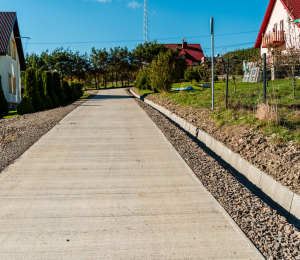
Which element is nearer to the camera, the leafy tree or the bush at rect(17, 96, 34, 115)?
the bush at rect(17, 96, 34, 115)

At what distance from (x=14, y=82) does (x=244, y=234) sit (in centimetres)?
2351

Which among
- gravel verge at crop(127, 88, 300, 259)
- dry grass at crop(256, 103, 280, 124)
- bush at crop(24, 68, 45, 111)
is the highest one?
bush at crop(24, 68, 45, 111)

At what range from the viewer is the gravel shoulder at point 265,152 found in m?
4.40

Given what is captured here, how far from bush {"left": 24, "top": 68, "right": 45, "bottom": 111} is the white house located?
16.0 feet

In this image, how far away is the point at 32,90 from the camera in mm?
16062

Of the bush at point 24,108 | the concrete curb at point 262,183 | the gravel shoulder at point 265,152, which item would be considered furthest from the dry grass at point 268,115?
the bush at point 24,108

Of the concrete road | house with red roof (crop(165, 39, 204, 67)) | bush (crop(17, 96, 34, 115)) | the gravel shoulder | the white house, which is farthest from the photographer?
house with red roof (crop(165, 39, 204, 67))

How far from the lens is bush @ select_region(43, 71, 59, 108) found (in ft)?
58.4

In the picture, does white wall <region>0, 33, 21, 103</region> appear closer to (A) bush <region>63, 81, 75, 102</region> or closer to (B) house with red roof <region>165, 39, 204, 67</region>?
(A) bush <region>63, 81, 75, 102</region>

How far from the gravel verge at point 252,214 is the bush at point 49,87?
14230mm

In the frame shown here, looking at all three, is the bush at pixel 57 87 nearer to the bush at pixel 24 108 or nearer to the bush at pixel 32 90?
the bush at pixel 32 90

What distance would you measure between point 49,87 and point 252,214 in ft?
55.3

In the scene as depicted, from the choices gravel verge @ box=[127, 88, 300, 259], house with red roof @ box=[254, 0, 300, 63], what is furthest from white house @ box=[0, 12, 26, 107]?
house with red roof @ box=[254, 0, 300, 63]

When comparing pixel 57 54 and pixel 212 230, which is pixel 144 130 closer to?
pixel 212 230
